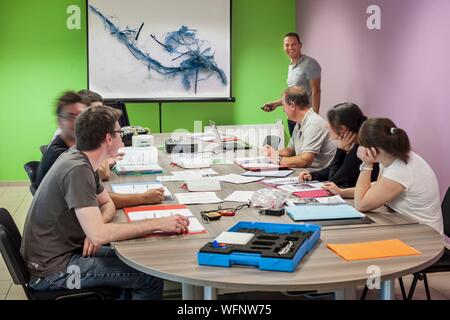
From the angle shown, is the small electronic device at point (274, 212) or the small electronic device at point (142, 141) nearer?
the small electronic device at point (274, 212)

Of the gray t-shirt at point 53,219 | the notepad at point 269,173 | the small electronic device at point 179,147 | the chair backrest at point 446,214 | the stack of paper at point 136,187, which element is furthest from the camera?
the small electronic device at point 179,147

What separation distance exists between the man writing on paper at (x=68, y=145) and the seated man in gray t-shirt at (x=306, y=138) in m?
1.35

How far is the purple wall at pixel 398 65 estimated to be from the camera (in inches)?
167

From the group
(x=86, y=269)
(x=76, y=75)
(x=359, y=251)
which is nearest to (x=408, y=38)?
(x=359, y=251)

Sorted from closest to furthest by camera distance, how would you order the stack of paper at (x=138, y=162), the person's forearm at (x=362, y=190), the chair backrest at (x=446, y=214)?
1. the person's forearm at (x=362, y=190)
2. the chair backrest at (x=446, y=214)
3. the stack of paper at (x=138, y=162)

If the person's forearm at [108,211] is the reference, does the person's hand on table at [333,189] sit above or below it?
above

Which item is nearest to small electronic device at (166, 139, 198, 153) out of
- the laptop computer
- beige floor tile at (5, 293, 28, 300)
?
the laptop computer

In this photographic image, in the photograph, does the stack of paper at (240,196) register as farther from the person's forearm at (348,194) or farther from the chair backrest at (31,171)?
the chair backrest at (31,171)

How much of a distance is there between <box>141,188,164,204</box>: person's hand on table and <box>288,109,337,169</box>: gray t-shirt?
60.4 inches

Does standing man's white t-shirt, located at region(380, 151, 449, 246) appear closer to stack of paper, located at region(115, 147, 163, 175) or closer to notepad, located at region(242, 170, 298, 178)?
notepad, located at region(242, 170, 298, 178)

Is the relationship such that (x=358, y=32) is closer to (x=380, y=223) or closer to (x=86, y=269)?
(x=380, y=223)

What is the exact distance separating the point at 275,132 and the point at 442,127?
3.41 metres

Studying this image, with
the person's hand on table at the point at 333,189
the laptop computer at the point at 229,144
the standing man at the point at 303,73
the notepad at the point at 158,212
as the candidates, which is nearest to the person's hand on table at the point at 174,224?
the notepad at the point at 158,212

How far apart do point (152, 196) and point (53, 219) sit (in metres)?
0.61
